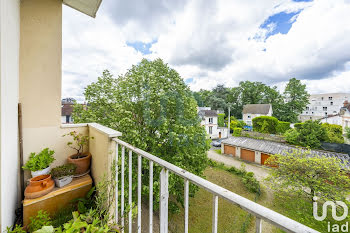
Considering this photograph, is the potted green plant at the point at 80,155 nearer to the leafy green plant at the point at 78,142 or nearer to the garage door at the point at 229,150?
the leafy green plant at the point at 78,142

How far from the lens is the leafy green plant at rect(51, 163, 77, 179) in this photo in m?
1.77

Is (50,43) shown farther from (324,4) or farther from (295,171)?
(295,171)

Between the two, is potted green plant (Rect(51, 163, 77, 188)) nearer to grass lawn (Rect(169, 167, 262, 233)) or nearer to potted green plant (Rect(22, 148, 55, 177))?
potted green plant (Rect(22, 148, 55, 177))

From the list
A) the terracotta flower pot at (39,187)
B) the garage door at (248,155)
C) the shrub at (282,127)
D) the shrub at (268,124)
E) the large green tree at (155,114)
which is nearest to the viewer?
the terracotta flower pot at (39,187)

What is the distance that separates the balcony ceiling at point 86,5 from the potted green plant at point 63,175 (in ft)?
7.81

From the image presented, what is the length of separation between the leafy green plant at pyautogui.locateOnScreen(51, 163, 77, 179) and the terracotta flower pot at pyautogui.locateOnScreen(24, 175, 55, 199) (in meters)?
0.07

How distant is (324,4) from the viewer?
14.4ft

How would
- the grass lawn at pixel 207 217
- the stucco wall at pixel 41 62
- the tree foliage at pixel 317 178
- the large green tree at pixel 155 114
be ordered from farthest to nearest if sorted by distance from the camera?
the tree foliage at pixel 317 178
the large green tree at pixel 155 114
the grass lawn at pixel 207 217
the stucco wall at pixel 41 62

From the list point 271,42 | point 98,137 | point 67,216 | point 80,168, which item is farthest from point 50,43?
point 271,42

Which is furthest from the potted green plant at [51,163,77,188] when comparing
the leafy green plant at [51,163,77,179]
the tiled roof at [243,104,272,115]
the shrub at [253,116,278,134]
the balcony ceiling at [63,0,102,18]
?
the tiled roof at [243,104,272,115]

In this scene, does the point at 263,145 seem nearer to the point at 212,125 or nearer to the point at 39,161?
the point at 212,125

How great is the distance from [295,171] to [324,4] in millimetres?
5881

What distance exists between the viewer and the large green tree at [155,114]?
4434 millimetres

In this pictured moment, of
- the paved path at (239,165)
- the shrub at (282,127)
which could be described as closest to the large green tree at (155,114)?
the paved path at (239,165)
